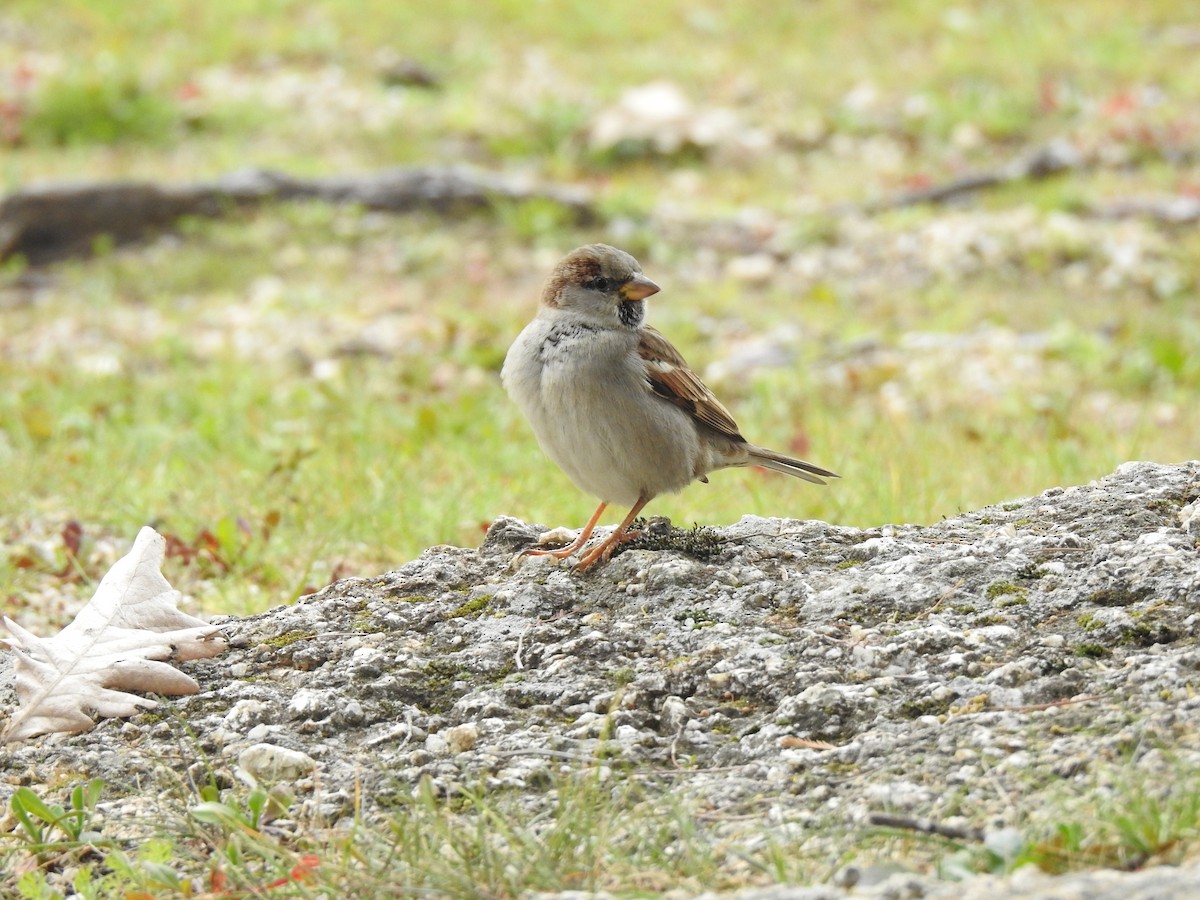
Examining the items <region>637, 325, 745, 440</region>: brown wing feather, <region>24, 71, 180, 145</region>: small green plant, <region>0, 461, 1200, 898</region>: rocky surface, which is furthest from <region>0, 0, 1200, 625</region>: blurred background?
<region>0, 461, 1200, 898</region>: rocky surface

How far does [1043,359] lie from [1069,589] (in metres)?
6.32

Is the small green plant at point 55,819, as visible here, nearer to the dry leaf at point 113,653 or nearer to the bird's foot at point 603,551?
the dry leaf at point 113,653

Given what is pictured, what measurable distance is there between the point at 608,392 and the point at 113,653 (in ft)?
5.17

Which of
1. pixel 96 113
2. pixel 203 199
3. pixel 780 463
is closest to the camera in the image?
pixel 780 463

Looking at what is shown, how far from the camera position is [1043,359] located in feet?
30.7

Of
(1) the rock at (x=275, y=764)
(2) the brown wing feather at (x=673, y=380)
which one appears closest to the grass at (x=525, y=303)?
(1) the rock at (x=275, y=764)

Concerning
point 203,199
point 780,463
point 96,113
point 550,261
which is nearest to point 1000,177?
point 550,261

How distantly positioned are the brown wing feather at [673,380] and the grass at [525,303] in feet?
4.54

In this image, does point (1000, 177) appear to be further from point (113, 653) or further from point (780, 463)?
point (113, 653)

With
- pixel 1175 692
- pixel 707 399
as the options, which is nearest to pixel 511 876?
pixel 1175 692

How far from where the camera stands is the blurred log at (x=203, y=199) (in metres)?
11.3

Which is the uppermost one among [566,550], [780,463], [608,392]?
[608,392]

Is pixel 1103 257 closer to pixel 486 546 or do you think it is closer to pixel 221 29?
pixel 486 546

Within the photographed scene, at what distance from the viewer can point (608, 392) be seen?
4250mm
